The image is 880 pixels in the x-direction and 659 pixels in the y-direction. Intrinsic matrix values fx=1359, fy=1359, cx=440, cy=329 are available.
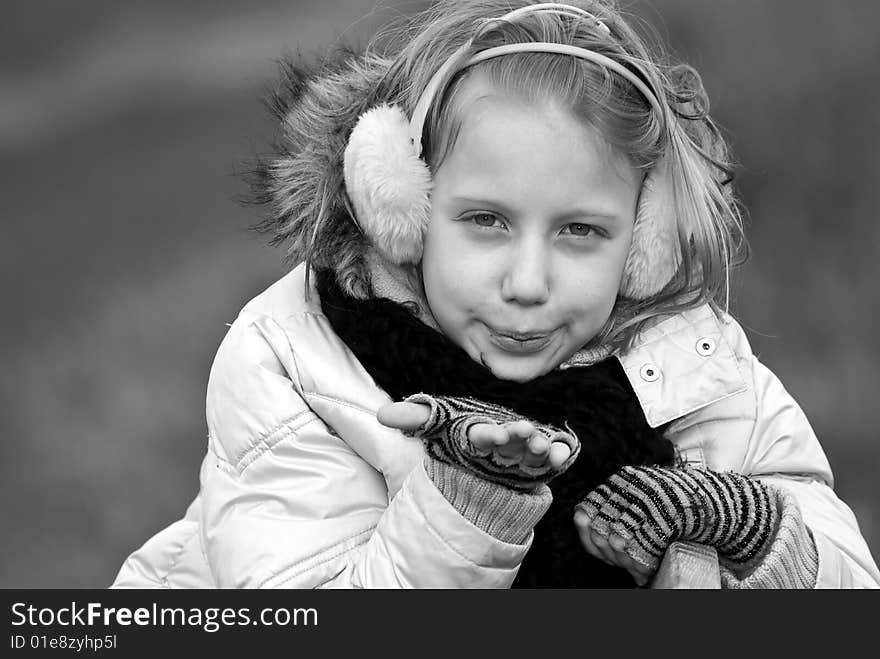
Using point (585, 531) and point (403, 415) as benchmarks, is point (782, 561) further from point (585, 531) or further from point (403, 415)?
point (403, 415)

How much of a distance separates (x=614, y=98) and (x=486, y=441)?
530 millimetres

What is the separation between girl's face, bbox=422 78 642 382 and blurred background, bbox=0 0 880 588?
48.6 inches

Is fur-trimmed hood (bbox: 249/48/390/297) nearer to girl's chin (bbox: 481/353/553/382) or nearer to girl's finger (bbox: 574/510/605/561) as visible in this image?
girl's chin (bbox: 481/353/553/382)

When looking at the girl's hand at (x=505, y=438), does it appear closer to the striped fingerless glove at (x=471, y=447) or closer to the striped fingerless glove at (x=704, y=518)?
the striped fingerless glove at (x=471, y=447)

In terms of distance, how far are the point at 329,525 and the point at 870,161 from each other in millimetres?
1793

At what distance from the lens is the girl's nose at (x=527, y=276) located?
1.58 m

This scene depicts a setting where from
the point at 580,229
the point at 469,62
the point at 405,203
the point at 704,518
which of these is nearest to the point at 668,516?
the point at 704,518

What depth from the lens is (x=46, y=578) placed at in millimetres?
2670

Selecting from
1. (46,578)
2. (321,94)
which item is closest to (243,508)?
(321,94)

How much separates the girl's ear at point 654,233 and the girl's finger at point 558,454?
42 cm

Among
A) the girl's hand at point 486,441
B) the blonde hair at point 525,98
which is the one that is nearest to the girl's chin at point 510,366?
the blonde hair at point 525,98

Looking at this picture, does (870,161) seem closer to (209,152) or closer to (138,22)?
(209,152)

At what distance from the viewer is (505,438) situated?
133cm

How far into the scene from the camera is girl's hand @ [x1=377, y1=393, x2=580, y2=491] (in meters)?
1.34
